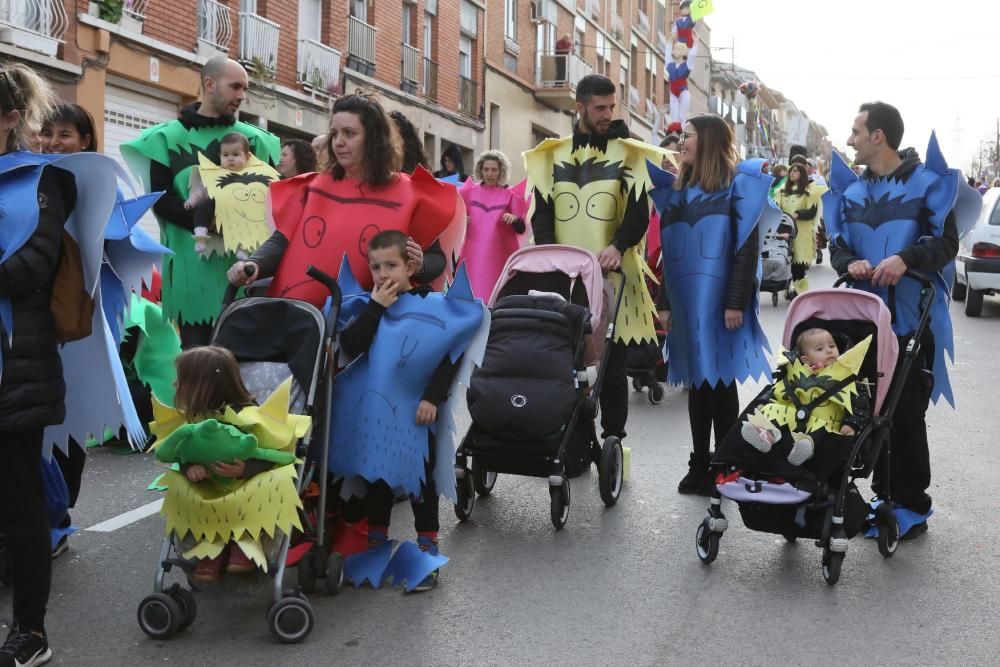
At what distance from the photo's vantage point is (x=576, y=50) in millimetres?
40531

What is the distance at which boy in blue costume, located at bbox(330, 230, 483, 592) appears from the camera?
15.1ft

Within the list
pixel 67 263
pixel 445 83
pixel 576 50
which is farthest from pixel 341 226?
pixel 576 50

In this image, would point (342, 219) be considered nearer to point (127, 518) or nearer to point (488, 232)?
point (127, 518)

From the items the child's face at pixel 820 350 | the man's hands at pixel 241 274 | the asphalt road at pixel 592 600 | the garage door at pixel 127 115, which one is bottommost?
the asphalt road at pixel 592 600

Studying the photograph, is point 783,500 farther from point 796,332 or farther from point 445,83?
point 445,83

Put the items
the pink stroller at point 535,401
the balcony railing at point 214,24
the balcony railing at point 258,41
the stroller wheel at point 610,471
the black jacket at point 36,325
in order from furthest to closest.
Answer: the balcony railing at point 258,41 < the balcony railing at point 214,24 < the stroller wheel at point 610,471 < the pink stroller at point 535,401 < the black jacket at point 36,325

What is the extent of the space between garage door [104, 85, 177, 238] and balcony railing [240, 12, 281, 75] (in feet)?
6.98

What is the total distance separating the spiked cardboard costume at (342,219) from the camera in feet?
15.8

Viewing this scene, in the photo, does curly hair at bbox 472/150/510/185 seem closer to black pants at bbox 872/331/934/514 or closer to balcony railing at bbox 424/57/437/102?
black pants at bbox 872/331/934/514

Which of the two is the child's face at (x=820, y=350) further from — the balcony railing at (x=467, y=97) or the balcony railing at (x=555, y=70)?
the balcony railing at (x=555, y=70)

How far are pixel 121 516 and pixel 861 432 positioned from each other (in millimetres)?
3435

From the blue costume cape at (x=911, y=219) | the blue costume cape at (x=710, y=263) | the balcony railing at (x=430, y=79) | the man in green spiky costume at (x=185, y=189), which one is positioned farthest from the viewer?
the balcony railing at (x=430, y=79)

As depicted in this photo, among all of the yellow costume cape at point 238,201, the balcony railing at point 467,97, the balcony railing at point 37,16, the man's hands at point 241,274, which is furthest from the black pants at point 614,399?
the balcony railing at point 467,97

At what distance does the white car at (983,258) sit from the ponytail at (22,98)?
43.6 ft
